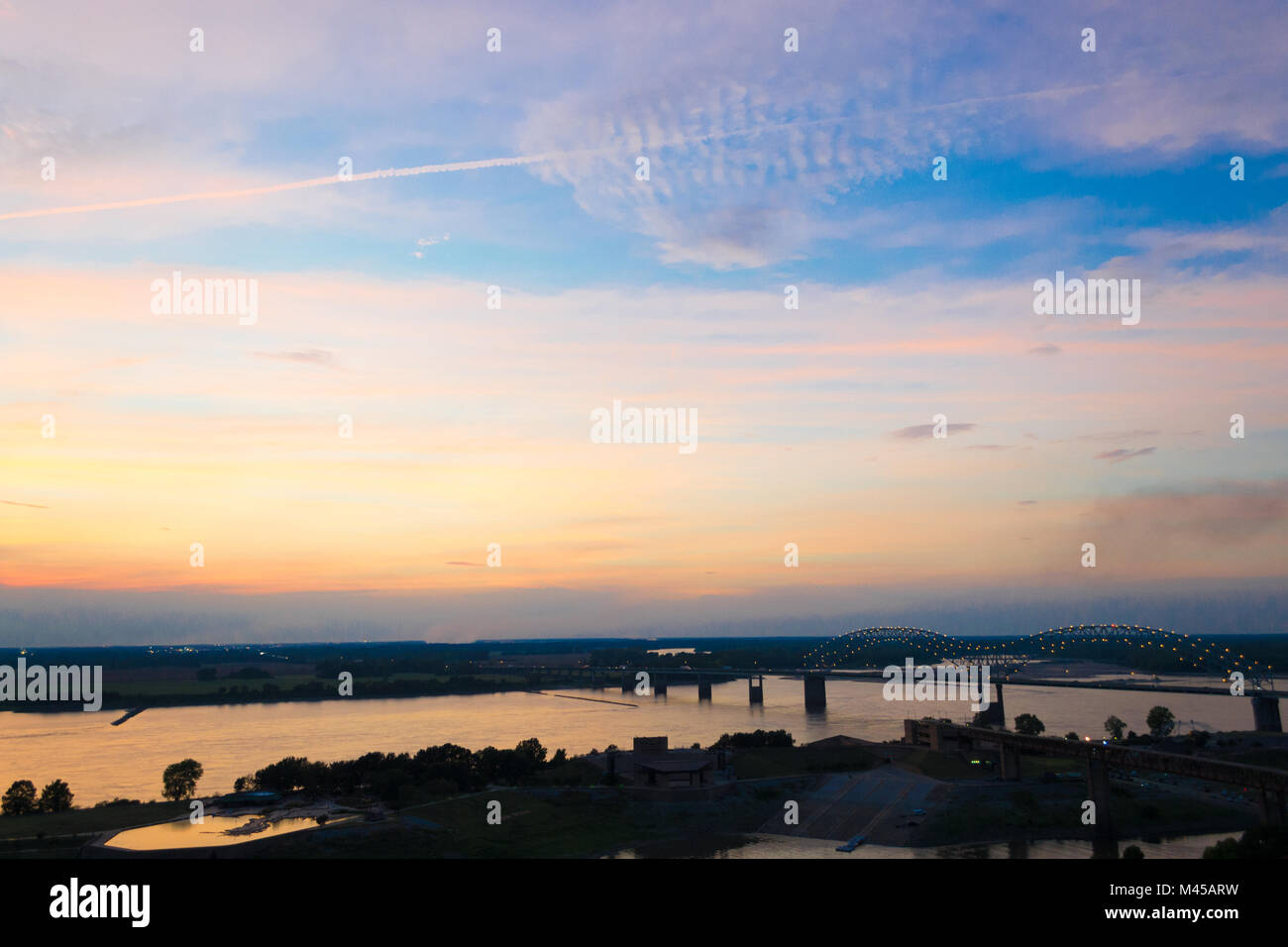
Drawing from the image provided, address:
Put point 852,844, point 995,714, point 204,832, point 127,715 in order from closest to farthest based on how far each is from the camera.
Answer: point 204,832 → point 852,844 → point 995,714 → point 127,715

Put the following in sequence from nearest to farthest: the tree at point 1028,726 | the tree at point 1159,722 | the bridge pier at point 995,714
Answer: the tree at point 1028,726
the tree at point 1159,722
the bridge pier at point 995,714

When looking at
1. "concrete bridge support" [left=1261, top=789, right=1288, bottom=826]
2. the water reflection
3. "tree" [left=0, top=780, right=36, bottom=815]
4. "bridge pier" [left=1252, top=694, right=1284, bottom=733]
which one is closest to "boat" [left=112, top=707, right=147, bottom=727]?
"tree" [left=0, top=780, right=36, bottom=815]

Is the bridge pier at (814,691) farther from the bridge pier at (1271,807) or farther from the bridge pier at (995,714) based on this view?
the bridge pier at (1271,807)

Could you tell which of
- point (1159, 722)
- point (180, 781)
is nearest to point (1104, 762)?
point (1159, 722)

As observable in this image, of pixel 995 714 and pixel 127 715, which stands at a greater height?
pixel 127 715

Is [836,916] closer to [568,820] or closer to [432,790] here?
[568,820]

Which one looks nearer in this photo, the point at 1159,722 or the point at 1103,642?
the point at 1159,722

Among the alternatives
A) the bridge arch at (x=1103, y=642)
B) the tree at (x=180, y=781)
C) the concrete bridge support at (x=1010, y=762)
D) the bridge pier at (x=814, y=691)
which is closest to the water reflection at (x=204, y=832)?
the tree at (x=180, y=781)

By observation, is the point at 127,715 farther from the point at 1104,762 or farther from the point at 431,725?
the point at 1104,762
